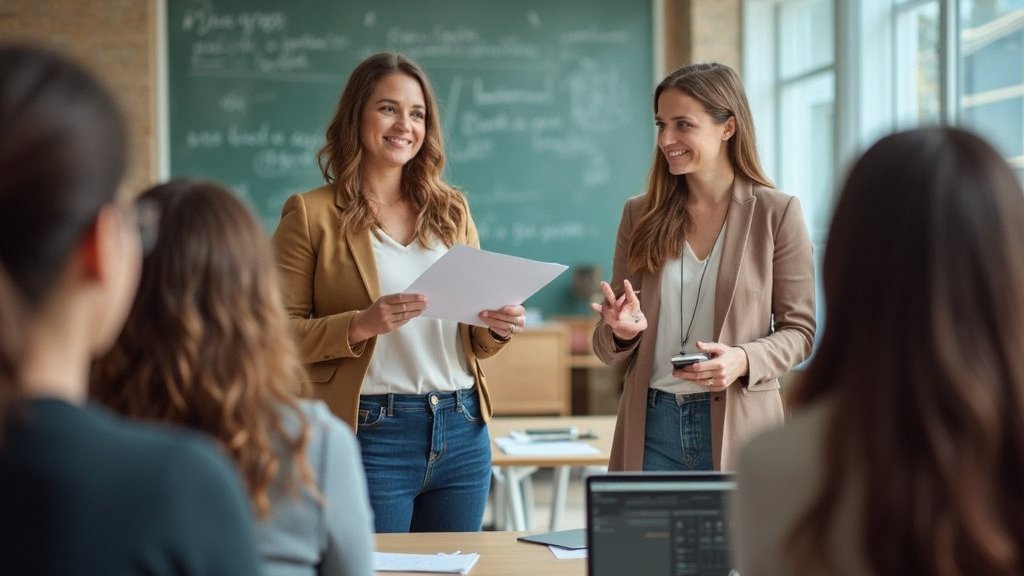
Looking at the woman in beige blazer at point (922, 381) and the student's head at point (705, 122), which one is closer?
the woman in beige blazer at point (922, 381)

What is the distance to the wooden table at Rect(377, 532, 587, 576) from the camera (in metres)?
1.89

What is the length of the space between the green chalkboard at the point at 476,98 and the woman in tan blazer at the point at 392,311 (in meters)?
3.42

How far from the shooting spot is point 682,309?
239 centimetres

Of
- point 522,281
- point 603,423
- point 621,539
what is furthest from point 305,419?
point 603,423

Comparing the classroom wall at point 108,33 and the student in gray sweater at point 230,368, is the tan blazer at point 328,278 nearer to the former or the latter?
the student in gray sweater at point 230,368

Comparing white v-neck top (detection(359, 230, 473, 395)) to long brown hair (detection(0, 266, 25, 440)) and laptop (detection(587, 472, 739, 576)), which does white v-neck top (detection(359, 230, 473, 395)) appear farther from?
long brown hair (detection(0, 266, 25, 440))

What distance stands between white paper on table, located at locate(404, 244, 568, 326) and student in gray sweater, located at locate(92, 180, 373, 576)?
94 cm

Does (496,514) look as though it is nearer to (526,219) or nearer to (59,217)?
(526,219)

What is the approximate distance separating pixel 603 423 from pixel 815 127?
273cm

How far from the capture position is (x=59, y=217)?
0.75 metres

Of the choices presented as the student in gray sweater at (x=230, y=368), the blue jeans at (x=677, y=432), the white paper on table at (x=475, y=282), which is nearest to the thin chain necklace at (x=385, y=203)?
the white paper on table at (x=475, y=282)

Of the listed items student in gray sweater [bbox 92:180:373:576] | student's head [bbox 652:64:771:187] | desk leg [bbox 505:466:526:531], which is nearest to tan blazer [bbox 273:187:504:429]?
student's head [bbox 652:64:771:187]

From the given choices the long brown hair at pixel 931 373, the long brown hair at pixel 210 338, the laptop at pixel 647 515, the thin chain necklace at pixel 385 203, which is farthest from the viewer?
the thin chain necklace at pixel 385 203

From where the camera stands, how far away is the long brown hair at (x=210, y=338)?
1.17m
